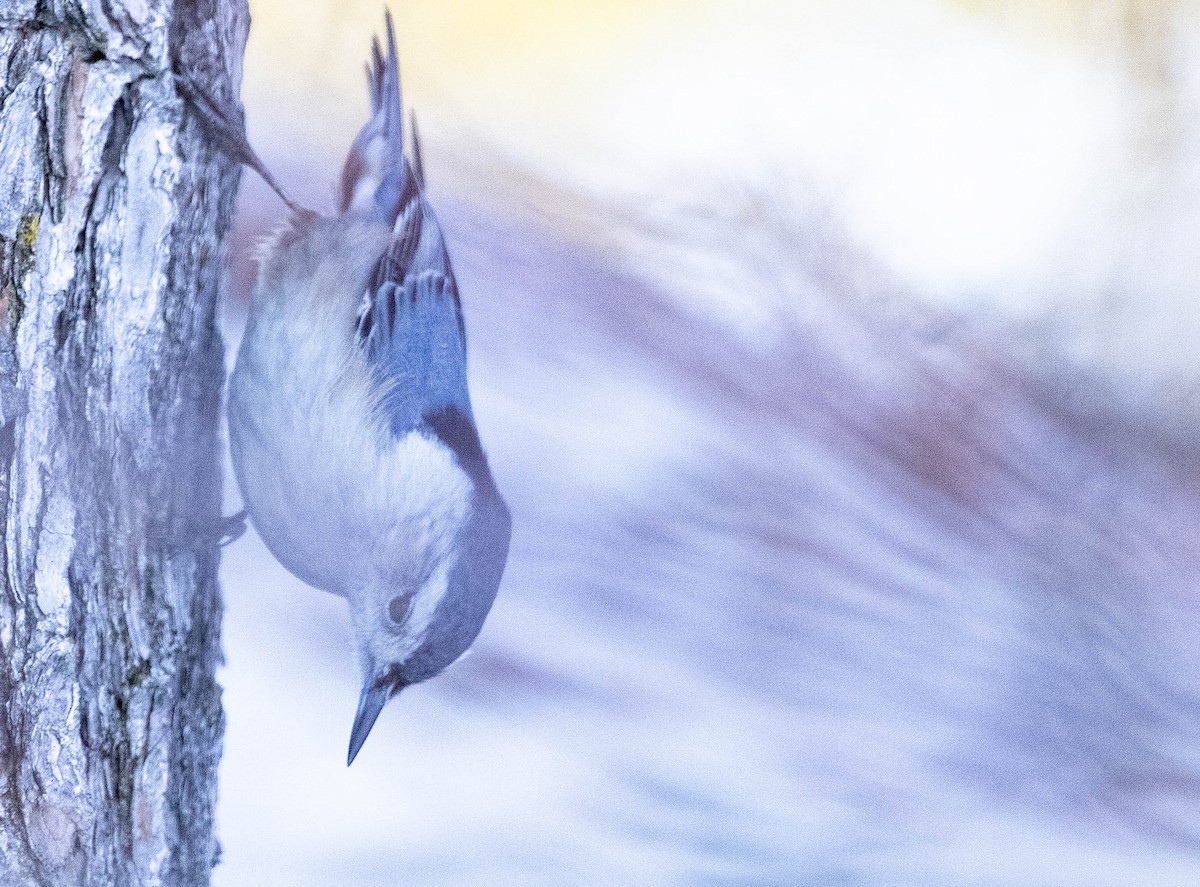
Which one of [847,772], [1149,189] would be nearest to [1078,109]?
[1149,189]

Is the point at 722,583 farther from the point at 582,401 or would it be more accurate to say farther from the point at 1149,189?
the point at 1149,189

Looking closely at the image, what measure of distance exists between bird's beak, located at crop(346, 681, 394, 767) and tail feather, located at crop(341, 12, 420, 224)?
0.46 meters

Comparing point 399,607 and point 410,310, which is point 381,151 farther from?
point 399,607

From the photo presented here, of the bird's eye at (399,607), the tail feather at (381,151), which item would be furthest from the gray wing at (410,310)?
the bird's eye at (399,607)

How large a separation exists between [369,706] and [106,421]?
36 centimetres

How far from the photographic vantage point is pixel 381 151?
2.80 feet

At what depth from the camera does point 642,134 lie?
89cm

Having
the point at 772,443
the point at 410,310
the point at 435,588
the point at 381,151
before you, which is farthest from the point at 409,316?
the point at 772,443

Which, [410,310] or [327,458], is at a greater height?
[410,310]

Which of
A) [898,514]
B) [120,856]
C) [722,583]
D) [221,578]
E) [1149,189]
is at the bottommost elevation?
[120,856]

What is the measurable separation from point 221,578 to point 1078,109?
3.15 ft

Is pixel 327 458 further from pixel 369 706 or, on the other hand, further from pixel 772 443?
pixel 772 443

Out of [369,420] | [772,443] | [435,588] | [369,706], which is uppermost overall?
[772,443]

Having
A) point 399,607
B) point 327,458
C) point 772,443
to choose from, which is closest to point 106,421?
point 327,458
